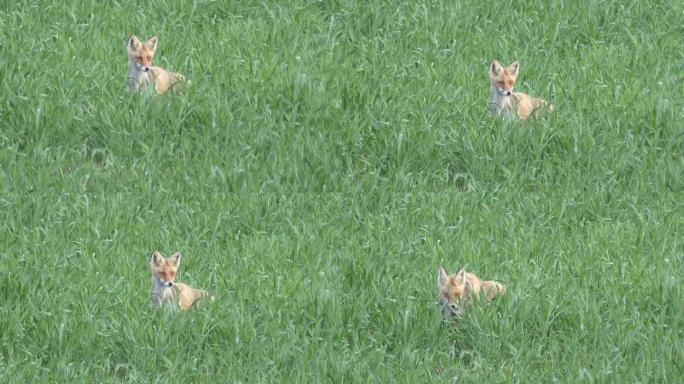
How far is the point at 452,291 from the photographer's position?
10.6 m

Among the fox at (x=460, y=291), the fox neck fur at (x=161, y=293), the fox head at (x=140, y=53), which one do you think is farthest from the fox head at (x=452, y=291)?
the fox head at (x=140, y=53)

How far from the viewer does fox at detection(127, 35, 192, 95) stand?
1274 cm

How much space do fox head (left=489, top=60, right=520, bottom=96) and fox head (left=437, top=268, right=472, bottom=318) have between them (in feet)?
7.21

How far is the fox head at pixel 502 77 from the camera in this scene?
40.9 ft

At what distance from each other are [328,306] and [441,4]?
4303mm

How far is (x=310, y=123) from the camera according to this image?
1262 centimetres

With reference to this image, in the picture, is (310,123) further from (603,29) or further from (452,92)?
(603,29)

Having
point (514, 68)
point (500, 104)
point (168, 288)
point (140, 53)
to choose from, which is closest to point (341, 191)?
point (500, 104)

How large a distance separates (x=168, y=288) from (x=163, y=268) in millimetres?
136

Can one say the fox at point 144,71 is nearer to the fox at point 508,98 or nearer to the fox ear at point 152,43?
the fox ear at point 152,43

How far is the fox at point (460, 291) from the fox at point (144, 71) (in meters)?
3.09

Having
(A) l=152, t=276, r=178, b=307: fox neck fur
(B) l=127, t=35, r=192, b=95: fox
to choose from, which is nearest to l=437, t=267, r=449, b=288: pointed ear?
(A) l=152, t=276, r=178, b=307: fox neck fur

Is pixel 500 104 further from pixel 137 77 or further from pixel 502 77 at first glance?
pixel 137 77

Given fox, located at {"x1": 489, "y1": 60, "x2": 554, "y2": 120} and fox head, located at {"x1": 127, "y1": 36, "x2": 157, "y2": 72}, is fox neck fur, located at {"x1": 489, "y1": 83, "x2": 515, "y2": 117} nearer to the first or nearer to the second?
fox, located at {"x1": 489, "y1": 60, "x2": 554, "y2": 120}
